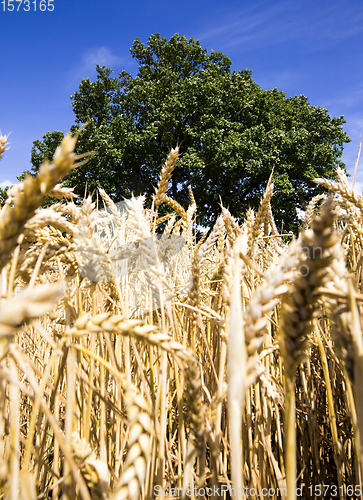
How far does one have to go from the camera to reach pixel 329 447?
1246 millimetres

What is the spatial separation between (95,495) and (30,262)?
50cm

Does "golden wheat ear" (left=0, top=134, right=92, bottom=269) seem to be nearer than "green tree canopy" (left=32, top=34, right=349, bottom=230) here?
Yes

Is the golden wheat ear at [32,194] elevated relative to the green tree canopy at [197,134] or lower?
lower

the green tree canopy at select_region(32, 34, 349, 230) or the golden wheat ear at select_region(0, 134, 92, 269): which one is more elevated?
the green tree canopy at select_region(32, 34, 349, 230)

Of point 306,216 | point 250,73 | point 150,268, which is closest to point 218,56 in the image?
point 250,73

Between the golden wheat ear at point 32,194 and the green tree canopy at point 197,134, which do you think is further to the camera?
the green tree canopy at point 197,134

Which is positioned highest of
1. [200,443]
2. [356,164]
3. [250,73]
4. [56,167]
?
[250,73]

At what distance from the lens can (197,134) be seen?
576 inches

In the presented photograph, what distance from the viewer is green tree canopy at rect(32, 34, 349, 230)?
14680mm

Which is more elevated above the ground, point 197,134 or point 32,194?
point 197,134

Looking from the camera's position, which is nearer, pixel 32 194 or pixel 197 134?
pixel 32 194

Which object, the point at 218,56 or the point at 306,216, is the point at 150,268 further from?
the point at 218,56

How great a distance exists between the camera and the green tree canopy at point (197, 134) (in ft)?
48.2

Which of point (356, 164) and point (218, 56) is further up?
point (218, 56)
